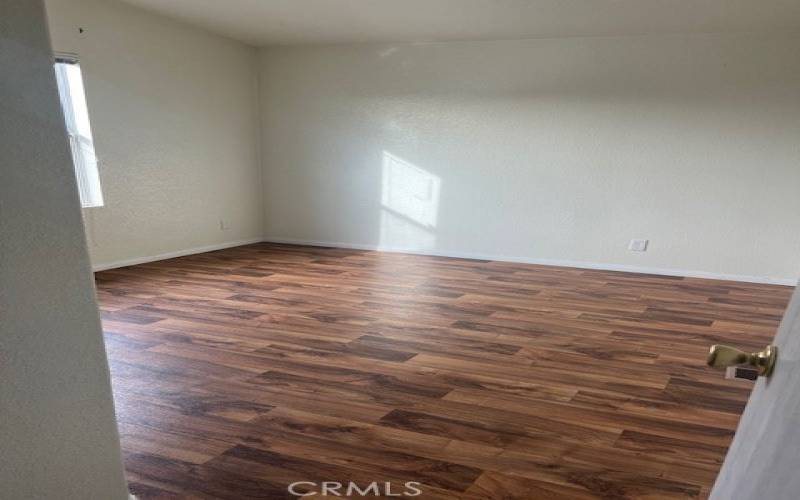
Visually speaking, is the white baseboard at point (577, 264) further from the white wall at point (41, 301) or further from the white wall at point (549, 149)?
the white wall at point (41, 301)

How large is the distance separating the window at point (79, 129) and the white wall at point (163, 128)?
0.07 meters

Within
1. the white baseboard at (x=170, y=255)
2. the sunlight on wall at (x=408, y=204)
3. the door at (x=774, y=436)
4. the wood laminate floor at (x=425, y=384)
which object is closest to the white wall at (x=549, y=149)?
the sunlight on wall at (x=408, y=204)

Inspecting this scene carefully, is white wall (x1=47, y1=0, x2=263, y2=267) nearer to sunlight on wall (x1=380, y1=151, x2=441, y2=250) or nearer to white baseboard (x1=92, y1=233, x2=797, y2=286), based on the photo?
white baseboard (x1=92, y1=233, x2=797, y2=286)

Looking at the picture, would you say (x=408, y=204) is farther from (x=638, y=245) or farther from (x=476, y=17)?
(x=638, y=245)

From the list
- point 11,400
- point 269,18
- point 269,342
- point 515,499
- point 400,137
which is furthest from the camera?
point 400,137

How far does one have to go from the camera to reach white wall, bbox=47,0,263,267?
5242mm

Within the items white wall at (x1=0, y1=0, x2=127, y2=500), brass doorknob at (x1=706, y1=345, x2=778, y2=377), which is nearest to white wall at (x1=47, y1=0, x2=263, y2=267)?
white wall at (x1=0, y1=0, x2=127, y2=500)

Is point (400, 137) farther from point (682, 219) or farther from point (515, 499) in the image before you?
point (515, 499)

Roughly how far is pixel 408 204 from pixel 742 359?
19.9ft

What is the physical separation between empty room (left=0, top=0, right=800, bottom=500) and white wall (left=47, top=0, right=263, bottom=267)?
26 millimetres

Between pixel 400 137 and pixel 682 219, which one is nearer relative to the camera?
pixel 682 219

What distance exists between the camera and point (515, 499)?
1926 mm

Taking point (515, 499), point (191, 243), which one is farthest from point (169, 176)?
point (515, 499)

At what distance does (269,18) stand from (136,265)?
242 cm
